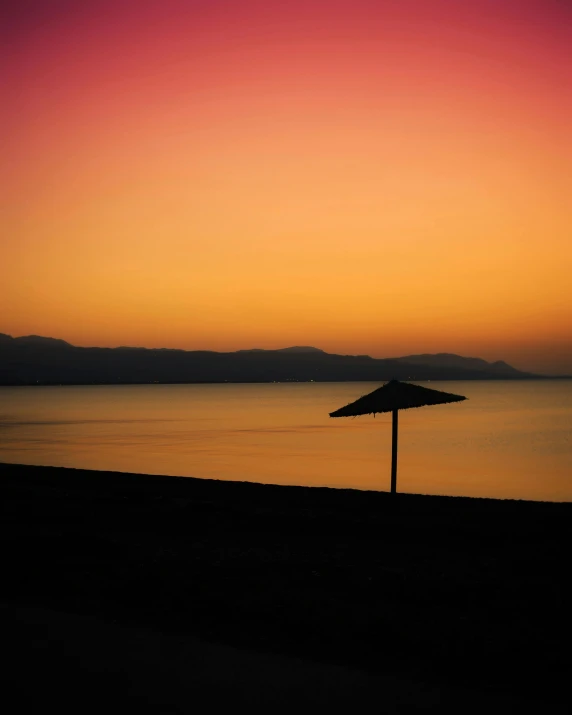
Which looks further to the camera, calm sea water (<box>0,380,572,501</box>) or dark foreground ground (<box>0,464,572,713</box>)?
calm sea water (<box>0,380,572,501</box>)

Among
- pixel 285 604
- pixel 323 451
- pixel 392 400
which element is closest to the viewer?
pixel 285 604

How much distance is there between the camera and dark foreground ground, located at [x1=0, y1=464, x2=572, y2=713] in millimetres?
3654

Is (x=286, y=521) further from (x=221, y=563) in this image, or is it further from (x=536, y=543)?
(x=536, y=543)

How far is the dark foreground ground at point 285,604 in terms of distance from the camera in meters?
3.65

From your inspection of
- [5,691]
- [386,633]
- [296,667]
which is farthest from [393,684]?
[5,691]

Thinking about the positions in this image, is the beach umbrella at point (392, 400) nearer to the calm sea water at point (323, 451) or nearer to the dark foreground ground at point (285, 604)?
the dark foreground ground at point (285, 604)

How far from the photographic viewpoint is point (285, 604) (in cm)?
557

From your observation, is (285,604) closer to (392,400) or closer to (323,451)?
(392,400)

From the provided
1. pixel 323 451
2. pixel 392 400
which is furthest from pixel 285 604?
pixel 323 451

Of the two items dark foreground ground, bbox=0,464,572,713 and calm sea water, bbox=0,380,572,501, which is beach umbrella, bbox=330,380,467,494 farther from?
calm sea water, bbox=0,380,572,501

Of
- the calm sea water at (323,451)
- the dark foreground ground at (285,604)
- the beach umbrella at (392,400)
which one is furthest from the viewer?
the calm sea water at (323,451)

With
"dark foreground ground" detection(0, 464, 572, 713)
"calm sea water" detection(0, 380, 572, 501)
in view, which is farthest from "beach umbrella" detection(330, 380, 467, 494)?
"calm sea water" detection(0, 380, 572, 501)

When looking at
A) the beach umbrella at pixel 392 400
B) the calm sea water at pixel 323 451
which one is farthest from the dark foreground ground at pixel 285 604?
the calm sea water at pixel 323 451

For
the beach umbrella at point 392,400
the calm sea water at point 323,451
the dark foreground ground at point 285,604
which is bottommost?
the calm sea water at point 323,451
